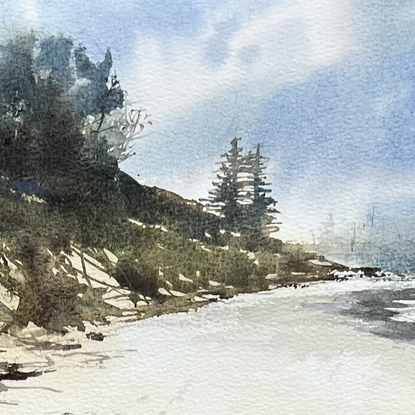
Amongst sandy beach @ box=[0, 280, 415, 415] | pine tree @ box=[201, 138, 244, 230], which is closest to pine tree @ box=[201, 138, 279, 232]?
pine tree @ box=[201, 138, 244, 230]

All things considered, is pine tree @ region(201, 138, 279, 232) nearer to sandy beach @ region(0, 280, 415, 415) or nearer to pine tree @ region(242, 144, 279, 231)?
pine tree @ region(242, 144, 279, 231)

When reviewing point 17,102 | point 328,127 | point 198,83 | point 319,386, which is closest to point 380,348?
point 319,386

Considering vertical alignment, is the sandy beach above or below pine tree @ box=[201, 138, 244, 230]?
below

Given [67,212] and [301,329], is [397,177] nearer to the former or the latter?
[301,329]

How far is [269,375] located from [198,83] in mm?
556

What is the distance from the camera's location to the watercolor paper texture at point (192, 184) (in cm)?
116

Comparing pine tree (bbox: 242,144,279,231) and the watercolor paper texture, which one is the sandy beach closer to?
the watercolor paper texture

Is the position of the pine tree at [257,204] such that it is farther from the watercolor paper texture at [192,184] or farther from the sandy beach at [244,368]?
the sandy beach at [244,368]

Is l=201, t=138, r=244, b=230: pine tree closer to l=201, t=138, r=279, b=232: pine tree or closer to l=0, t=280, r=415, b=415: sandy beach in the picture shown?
l=201, t=138, r=279, b=232: pine tree

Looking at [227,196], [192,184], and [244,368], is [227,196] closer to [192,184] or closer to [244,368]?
[192,184]

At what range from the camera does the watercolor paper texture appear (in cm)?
116

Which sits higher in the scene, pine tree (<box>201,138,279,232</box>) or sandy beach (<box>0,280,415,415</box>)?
pine tree (<box>201,138,279,232</box>)

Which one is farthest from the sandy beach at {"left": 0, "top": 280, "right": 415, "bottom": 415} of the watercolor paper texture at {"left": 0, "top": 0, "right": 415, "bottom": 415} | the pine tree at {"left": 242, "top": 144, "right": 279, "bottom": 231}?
the pine tree at {"left": 242, "top": 144, "right": 279, "bottom": 231}

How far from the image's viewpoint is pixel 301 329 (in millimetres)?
1151
